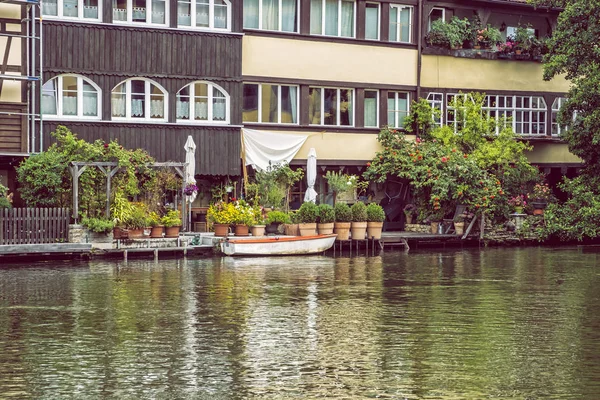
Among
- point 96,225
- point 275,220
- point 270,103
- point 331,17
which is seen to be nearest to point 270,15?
point 331,17

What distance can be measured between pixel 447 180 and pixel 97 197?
13962 mm

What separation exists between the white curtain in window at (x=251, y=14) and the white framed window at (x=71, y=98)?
664cm

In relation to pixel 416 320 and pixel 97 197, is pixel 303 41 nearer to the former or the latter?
pixel 97 197

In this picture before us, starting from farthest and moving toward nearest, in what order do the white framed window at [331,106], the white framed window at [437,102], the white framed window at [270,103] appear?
the white framed window at [437,102] → the white framed window at [331,106] → the white framed window at [270,103]

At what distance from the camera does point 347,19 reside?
1769 inches

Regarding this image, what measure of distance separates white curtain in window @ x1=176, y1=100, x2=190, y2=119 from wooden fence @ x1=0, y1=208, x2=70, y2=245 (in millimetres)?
7516

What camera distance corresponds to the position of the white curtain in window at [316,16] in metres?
44.2

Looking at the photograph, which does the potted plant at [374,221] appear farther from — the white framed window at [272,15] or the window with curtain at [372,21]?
the window with curtain at [372,21]

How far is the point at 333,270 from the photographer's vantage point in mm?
32531

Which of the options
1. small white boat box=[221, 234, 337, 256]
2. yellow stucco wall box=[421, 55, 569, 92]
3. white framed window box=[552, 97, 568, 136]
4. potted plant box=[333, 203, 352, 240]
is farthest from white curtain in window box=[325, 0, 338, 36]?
white framed window box=[552, 97, 568, 136]

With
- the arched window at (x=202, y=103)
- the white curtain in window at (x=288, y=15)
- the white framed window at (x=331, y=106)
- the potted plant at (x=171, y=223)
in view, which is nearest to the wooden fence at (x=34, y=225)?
the potted plant at (x=171, y=223)

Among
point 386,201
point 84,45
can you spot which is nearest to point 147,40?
point 84,45

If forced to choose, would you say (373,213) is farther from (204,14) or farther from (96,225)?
(96,225)

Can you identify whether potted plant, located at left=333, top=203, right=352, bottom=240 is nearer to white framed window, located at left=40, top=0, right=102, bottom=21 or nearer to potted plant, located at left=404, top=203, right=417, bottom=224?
potted plant, located at left=404, top=203, right=417, bottom=224
